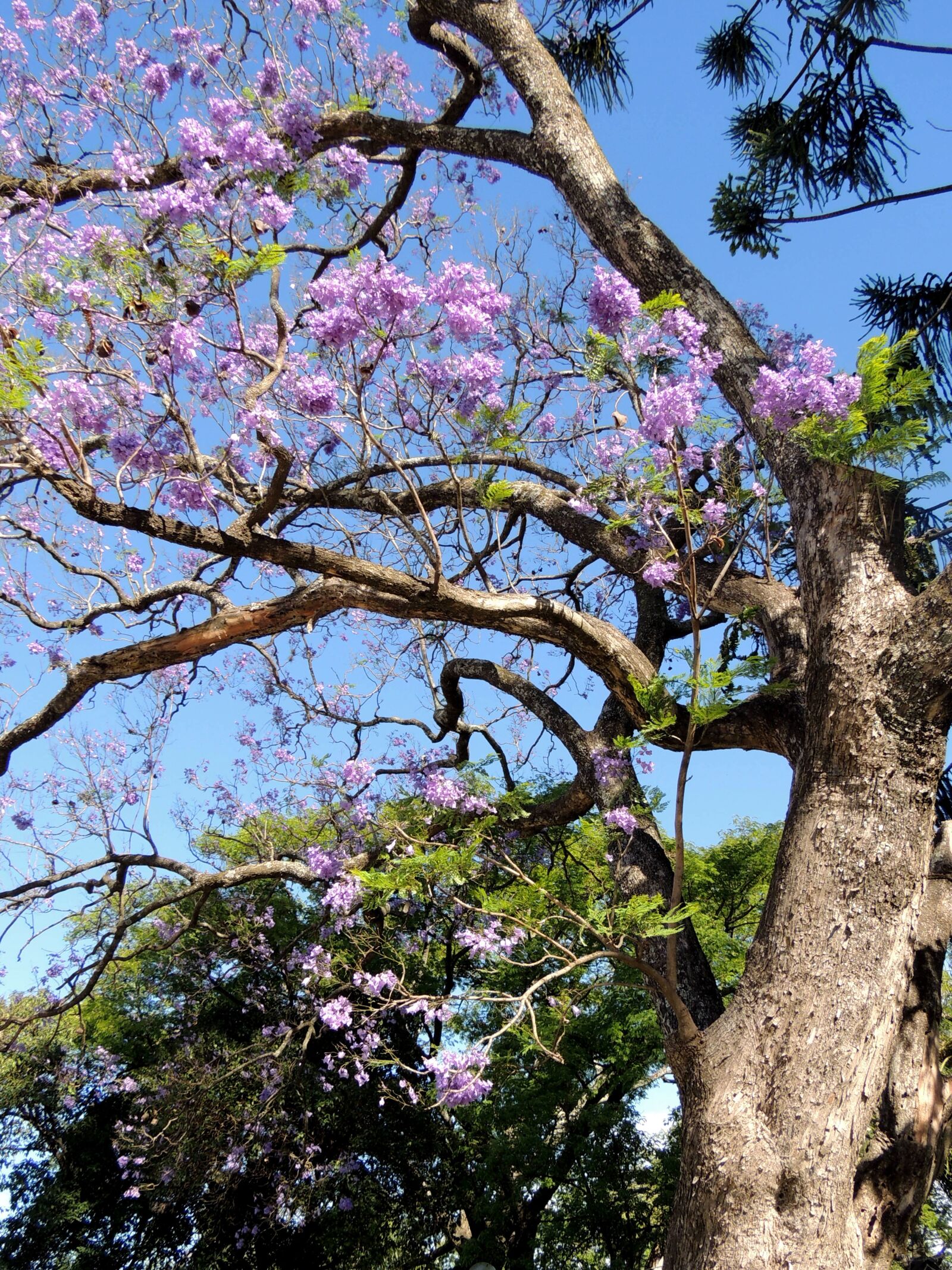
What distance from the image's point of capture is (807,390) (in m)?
3.55

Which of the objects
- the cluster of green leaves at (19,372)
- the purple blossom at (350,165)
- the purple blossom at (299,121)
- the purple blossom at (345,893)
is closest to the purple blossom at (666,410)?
the cluster of green leaves at (19,372)

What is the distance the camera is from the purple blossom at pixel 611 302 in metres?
3.83

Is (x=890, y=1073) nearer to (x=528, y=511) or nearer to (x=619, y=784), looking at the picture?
(x=619, y=784)

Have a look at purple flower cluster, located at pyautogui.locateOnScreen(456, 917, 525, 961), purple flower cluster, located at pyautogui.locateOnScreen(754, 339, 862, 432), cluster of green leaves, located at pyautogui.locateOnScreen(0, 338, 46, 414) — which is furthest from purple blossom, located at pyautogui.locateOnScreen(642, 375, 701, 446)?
cluster of green leaves, located at pyautogui.locateOnScreen(0, 338, 46, 414)

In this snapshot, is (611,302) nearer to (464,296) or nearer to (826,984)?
(464,296)

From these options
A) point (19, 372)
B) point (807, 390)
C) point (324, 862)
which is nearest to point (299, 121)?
point (19, 372)

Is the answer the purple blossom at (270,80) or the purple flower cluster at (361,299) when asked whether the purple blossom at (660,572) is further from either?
the purple blossom at (270,80)

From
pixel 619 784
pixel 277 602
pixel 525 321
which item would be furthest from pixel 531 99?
pixel 619 784

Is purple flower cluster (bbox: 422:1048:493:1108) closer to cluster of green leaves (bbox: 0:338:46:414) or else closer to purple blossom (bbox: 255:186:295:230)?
cluster of green leaves (bbox: 0:338:46:414)

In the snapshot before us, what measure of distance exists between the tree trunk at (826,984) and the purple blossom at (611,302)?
1.35m

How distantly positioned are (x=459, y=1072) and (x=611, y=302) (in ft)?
9.81

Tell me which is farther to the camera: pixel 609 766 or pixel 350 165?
pixel 350 165

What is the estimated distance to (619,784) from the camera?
179 inches

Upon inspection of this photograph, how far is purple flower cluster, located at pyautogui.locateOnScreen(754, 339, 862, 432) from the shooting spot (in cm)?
343
